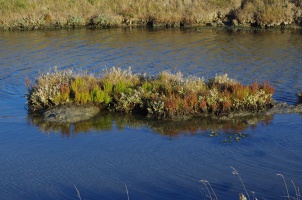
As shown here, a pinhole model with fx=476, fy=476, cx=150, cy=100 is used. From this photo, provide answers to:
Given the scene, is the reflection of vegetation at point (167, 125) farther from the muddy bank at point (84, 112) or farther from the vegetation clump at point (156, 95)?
the vegetation clump at point (156, 95)

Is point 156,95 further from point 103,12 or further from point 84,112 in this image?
point 103,12

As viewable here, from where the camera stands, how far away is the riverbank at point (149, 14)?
35625mm

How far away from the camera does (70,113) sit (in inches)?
567

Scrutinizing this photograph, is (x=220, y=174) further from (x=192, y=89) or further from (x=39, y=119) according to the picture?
(x=39, y=119)

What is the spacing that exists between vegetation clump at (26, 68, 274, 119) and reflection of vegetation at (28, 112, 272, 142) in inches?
16.6

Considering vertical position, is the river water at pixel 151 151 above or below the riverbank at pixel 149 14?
below

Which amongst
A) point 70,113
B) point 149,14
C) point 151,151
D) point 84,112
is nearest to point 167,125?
point 151,151

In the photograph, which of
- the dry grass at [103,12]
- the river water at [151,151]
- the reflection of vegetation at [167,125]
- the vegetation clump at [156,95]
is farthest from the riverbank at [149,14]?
the reflection of vegetation at [167,125]

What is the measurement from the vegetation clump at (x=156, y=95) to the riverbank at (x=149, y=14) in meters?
21.3

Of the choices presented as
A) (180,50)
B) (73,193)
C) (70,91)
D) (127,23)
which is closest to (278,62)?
(180,50)

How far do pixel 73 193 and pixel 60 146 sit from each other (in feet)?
9.59

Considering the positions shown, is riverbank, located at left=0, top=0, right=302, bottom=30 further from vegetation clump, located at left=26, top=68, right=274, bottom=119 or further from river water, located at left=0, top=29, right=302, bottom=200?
vegetation clump, located at left=26, top=68, right=274, bottom=119

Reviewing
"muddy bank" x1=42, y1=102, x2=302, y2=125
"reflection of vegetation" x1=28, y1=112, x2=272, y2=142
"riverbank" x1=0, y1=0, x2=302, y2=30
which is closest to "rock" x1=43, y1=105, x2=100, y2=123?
"muddy bank" x1=42, y1=102, x2=302, y2=125

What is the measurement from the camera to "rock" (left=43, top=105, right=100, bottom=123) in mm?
14086
